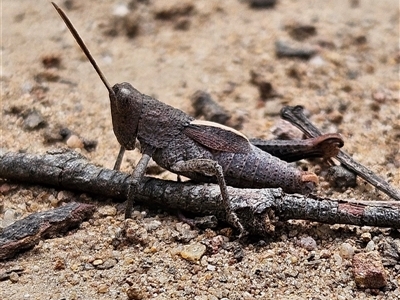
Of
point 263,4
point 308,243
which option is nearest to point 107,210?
point 308,243

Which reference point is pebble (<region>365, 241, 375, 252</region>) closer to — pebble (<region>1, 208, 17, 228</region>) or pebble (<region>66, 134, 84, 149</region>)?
pebble (<region>1, 208, 17, 228</region>)

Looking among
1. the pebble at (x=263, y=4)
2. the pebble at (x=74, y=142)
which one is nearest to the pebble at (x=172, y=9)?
the pebble at (x=263, y=4)

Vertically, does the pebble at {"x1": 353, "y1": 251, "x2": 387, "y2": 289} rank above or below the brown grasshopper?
below

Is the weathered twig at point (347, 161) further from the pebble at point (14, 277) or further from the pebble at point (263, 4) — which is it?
the pebble at point (263, 4)

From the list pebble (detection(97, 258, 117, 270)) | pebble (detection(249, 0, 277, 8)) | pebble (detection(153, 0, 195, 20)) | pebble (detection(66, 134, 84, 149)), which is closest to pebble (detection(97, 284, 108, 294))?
pebble (detection(97, 258, 117, 270))

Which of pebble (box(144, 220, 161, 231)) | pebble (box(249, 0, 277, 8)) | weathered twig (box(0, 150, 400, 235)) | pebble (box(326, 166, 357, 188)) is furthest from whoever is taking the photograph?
pebble (box(249, 0, 277, 8))

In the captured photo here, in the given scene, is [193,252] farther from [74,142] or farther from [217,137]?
[74,142]
